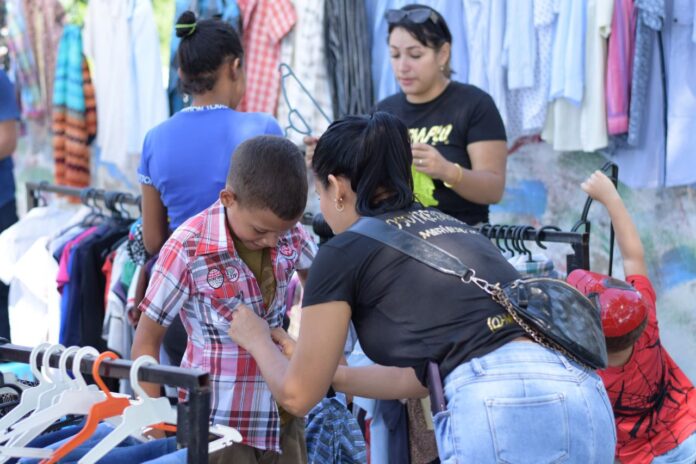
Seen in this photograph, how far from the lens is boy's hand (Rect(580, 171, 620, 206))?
107 inches

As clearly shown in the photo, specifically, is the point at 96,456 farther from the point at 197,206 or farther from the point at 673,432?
the point at 673,432

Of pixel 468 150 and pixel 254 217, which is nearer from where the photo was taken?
pixel 254 217

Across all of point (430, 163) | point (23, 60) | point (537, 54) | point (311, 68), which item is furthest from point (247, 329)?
point (23, 60)

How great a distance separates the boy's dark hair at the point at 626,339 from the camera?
101 inches

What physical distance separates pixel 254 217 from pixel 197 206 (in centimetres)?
70

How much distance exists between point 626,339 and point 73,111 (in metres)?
4.25

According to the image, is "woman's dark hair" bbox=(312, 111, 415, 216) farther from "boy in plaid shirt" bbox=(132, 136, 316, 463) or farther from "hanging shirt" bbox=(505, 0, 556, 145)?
"hanging shirt" bbox=(505, 0, 556, 145)

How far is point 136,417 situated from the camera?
5.37ft

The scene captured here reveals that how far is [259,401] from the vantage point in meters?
2.28

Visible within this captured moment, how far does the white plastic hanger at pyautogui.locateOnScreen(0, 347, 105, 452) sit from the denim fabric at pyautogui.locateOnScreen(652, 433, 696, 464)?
179cm

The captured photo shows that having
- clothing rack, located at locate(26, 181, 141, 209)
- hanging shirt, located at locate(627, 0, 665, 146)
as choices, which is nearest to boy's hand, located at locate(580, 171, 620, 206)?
hanging shirt, located at locate(627, 0, 665, 146)

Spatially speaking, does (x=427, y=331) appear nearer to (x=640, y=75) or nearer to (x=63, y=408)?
(x=63, y=408)

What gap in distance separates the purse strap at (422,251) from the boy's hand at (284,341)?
1.33 feet

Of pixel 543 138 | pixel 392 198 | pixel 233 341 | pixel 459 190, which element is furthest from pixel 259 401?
pixel 543 138
